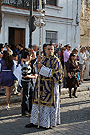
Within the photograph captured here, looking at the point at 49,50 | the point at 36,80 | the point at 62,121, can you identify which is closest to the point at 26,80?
the point at 36,80

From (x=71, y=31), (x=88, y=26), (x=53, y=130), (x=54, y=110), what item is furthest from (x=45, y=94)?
(x=88, y=26)

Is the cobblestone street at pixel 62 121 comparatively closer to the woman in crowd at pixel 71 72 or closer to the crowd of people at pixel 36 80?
the crowd of people at pixel 36 80

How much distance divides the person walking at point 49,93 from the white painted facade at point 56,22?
976 centimetres

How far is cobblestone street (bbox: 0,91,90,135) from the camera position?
514cm

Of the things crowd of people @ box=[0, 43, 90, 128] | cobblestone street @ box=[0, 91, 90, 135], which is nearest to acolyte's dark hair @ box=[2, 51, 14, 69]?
crowd of people @ box=[0, 43, 90, 128]

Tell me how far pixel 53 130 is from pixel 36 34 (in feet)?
38.2

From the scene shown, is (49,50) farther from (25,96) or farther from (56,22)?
(56,22)

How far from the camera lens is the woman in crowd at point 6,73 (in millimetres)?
7120

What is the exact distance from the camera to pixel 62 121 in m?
5.99

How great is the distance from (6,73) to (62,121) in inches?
92.8

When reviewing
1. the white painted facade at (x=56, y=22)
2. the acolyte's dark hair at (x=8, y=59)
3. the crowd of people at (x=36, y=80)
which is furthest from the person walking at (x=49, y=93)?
the white painted facade at (x=56, y=22)

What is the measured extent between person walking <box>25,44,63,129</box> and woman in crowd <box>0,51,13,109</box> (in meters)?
1.89

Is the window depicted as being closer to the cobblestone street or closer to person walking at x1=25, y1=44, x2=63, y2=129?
the cobblestone street

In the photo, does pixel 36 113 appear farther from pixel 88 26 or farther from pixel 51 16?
pixel 88 26
